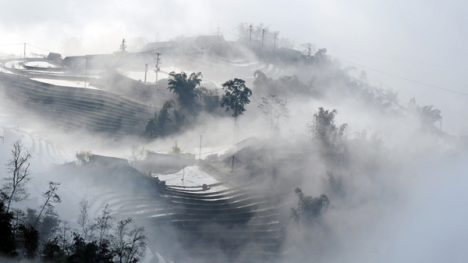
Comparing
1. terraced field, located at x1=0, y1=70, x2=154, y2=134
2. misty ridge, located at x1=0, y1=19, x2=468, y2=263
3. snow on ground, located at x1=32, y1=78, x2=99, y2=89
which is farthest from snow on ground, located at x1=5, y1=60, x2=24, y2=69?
terraced field, located at x1=0, y1=70, x2=154, y2=134

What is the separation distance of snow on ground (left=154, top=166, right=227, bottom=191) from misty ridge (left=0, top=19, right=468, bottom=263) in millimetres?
161

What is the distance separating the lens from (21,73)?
60.6 metres

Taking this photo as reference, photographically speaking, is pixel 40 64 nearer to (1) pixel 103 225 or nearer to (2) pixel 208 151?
(2) pixel 208 151

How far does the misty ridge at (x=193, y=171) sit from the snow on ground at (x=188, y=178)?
16 centimetres

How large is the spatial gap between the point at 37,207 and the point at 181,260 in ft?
27.7

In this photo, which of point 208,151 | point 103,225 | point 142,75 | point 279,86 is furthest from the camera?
point 142,75

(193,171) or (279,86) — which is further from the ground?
(279,86)

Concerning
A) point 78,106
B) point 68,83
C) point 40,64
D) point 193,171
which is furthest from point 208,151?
point 40,64

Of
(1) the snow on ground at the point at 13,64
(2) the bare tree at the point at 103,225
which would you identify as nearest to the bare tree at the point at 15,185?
(2) the bare tree at the point at 103,225

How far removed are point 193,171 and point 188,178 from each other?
2.01 meters

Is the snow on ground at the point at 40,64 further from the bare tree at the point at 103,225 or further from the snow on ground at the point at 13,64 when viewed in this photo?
the bare tree at the point at 103,225

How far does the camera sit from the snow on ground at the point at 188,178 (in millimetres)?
34438

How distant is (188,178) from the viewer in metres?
35.8

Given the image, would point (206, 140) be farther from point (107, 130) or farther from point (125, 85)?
point (125, 85)
